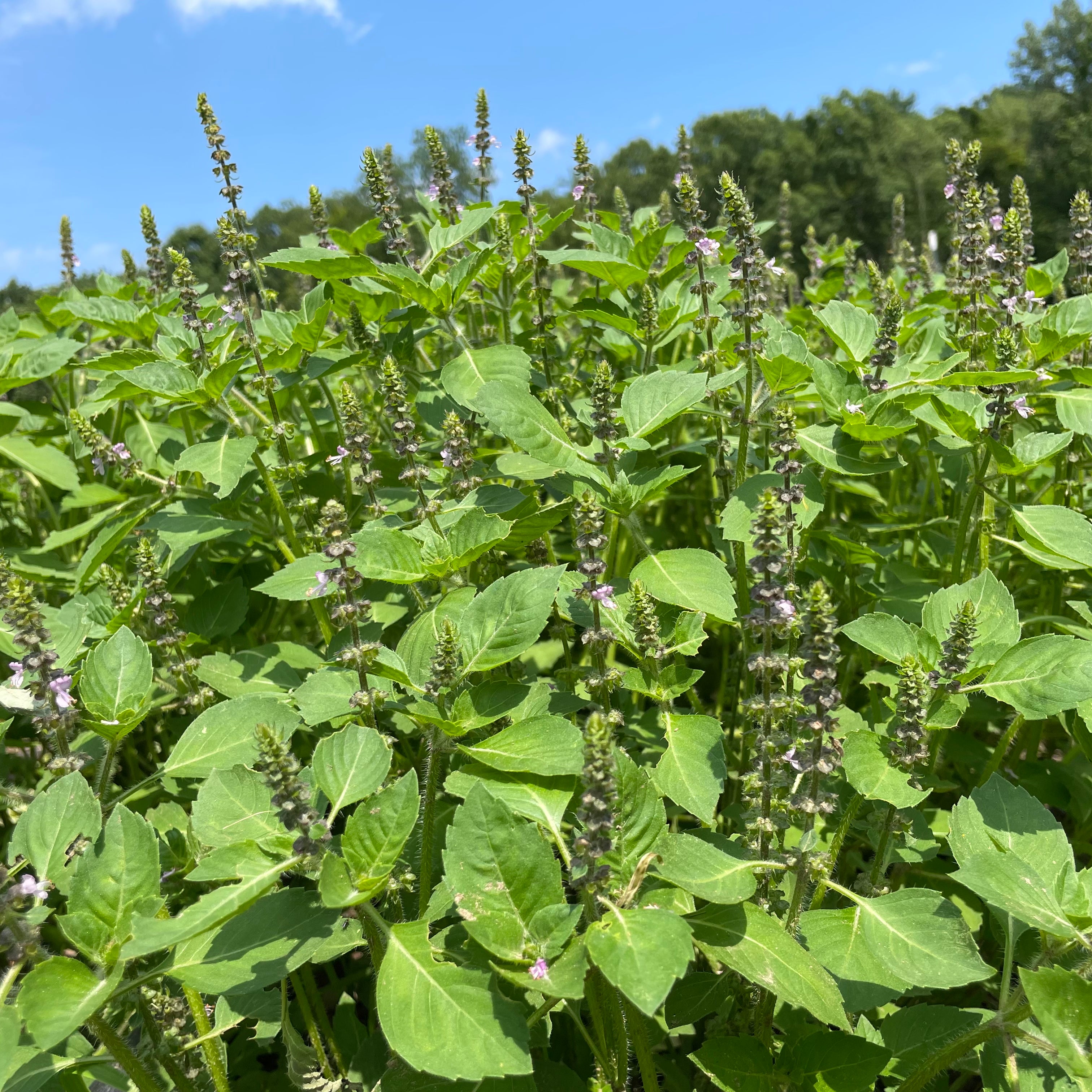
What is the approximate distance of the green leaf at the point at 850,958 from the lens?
2221mm

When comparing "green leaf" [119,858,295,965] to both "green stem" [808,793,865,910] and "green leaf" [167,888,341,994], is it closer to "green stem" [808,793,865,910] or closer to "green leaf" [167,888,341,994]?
"green leaf" [167,888,341,994]

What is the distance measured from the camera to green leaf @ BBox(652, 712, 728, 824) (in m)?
2.30

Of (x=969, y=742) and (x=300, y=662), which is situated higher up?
(x=300, y=662)

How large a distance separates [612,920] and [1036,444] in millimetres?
2686

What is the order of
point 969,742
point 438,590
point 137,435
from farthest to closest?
1. point 137,435
2. point 969,742
3. point 438,590

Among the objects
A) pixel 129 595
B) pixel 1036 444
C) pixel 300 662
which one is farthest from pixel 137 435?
pixel 1036 444

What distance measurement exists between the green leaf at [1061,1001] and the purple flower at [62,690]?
2812 mm

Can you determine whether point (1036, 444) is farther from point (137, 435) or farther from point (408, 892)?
point (137, 435)

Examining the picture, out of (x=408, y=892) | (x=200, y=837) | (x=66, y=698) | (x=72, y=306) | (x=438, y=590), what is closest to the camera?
(x=200, y=837)

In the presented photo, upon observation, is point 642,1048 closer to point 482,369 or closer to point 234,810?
point 234,810

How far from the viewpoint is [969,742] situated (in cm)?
382

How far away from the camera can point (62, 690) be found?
2645 mm

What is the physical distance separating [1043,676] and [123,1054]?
293 centimetres

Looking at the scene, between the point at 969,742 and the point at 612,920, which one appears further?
the point at 969,742
